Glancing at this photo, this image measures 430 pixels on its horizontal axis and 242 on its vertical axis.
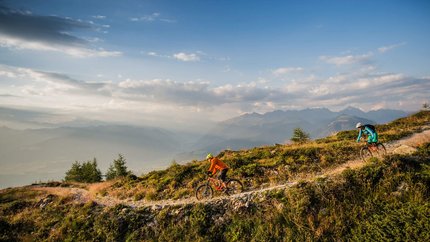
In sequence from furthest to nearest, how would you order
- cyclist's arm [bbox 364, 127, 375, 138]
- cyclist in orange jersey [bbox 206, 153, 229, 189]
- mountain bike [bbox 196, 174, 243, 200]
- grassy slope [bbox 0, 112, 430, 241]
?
1. cyclist's arm [bbox 364, 127, 375, 138]
2. mountain bike [bbox 196, 174, 243, 200]
3. cyclist in orange jersey [bbox 206, 153, 229, 189]
4. grassy slope [bbox 0, 112, 430, 241]

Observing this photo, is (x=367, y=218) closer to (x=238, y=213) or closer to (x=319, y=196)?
(x=319, y=196)

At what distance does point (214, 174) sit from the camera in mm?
16312

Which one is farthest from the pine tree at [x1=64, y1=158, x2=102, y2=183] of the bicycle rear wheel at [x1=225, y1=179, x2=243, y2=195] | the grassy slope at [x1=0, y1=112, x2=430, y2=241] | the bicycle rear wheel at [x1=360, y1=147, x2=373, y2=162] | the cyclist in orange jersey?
the bicycle rear wheel at [x1=360, y1=147, x2=373, y2=162]

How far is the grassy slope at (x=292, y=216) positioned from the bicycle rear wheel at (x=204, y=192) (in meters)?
1.59

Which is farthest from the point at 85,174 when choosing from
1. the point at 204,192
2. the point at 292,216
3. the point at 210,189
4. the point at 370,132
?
the point at 370,132

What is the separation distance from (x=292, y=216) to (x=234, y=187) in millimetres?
5585

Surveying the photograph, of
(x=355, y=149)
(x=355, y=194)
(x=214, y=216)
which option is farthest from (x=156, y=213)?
(x=355, y=149)

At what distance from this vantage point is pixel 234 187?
17328 millimetres

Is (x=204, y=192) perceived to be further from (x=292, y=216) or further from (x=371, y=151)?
(x=371, y=151)

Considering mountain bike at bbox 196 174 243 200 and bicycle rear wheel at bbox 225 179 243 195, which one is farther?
bicycle rear wheel at bbox 225 179 243 195

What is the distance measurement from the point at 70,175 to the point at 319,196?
62.3 metres

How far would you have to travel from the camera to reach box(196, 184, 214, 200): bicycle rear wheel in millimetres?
16344

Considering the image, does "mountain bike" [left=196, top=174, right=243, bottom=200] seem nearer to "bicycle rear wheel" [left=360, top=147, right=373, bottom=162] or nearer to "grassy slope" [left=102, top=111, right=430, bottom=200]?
"grassy slope" [left=102, top=111, right=430, bottom=200]

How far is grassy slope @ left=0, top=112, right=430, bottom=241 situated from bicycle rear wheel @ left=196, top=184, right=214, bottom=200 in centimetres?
159
